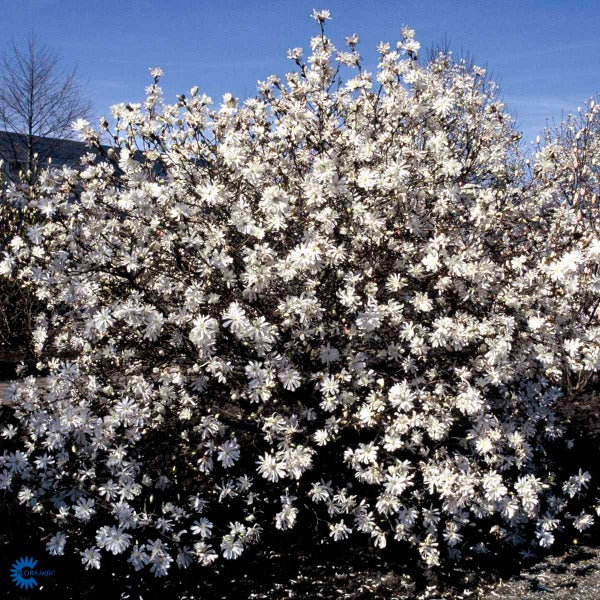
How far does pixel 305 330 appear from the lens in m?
3.99

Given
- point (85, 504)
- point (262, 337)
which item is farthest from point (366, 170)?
point (85, 504)

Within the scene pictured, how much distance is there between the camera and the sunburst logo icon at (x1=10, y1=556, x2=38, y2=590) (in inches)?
153

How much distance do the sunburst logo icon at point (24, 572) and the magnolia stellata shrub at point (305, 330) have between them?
10.6 inches

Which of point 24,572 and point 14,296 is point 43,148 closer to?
point 14,296

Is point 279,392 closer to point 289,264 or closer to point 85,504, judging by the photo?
point 289,264

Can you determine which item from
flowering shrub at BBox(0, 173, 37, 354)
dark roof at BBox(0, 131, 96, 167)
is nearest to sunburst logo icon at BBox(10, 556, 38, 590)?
flowering shrub at BBox(0, 173, 37, 354)

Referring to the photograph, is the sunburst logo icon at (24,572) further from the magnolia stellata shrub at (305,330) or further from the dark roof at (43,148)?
the dark roof at (43,148)

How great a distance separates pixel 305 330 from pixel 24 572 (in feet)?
6.89

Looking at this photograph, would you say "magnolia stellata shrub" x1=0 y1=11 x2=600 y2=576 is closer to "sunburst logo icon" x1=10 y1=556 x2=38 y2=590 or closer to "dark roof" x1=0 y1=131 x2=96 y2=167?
"sunburst logo icon" x1=10 y1=556 x2=38 y2=590

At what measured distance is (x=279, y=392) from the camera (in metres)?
4.38

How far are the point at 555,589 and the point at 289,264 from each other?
8.20 feet

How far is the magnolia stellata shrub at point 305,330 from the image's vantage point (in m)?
3.86

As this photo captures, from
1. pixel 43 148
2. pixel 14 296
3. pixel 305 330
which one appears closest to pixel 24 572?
pixel 305 330

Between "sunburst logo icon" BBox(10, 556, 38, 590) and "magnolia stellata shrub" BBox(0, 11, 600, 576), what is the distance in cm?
27
